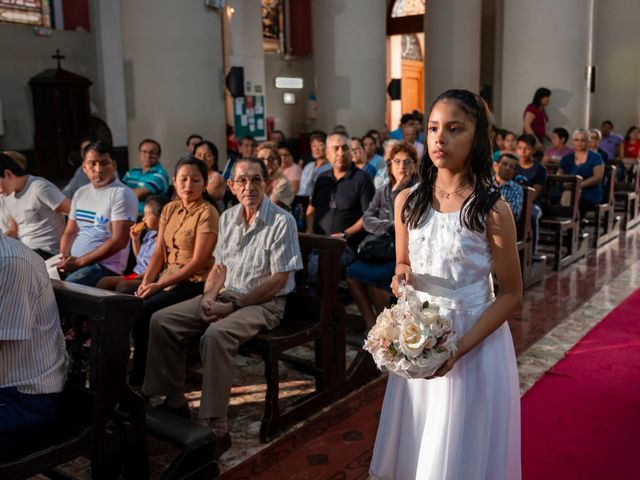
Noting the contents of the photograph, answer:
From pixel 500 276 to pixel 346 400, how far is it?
203 centimetres

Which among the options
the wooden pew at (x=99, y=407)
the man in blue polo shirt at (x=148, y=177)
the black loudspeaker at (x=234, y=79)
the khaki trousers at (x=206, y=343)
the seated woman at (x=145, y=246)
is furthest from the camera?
the black loudspeaker at (x=234, y=79)

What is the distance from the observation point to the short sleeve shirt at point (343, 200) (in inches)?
209

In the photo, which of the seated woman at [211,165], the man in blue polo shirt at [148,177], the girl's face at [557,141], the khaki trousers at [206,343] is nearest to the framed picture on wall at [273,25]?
the girl's face at [557,141]

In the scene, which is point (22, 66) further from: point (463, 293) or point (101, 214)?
point (463, 293)

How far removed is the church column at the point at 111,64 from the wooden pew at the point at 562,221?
31.1 feet

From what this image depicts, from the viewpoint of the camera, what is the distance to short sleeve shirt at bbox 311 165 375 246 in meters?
5.31

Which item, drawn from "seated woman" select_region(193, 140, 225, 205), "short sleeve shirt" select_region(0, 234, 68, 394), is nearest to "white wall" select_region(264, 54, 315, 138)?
"seated woman" select_region(193, 140, 225, 205)

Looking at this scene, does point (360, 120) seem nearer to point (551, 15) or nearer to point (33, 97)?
point (551, 15)

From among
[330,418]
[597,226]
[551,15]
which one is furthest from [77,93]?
[330,418]

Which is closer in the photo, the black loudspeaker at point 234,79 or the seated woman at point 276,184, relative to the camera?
the seated woman at point 276,184

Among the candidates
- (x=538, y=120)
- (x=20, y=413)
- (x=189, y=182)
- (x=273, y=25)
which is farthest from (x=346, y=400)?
(x=273, y=25)

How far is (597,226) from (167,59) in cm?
519

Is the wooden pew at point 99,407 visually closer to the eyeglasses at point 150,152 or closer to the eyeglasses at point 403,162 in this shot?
the eyeglasses at point 403,162

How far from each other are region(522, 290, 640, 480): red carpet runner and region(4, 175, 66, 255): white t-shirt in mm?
3384
